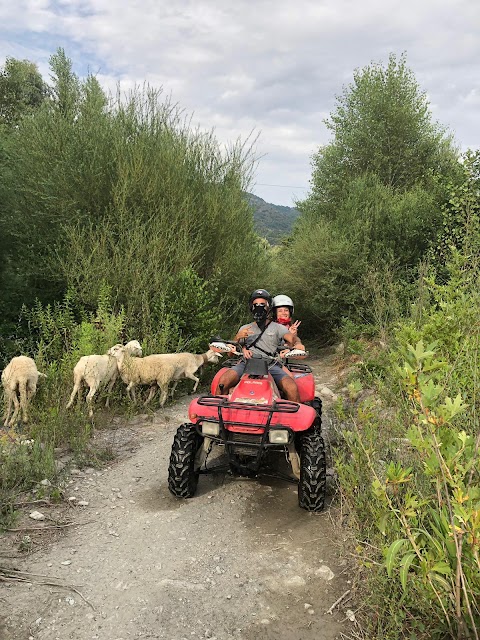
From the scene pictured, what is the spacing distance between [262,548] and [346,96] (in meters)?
16.7

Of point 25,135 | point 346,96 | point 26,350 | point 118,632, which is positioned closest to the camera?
point 118,632

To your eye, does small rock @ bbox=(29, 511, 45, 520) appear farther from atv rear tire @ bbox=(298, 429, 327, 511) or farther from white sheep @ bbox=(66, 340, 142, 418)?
white sheep @ bbox=(66, 340, 142, 418)

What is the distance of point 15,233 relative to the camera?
9.05 metres

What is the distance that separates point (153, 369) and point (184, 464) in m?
3.27

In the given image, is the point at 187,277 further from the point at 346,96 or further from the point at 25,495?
the point at 346,96

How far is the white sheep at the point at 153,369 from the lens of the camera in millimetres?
7223

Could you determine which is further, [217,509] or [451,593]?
[217,509]

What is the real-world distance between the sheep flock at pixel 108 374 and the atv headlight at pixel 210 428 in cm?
276

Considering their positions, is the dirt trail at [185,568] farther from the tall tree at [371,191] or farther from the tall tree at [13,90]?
the tall tree at [13,90]

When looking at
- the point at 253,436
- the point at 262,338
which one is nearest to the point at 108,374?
the point at 262,338

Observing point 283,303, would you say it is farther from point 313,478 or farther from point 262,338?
point 313,478

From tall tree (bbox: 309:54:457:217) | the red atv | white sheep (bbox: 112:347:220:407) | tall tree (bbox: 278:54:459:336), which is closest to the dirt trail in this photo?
the red atv

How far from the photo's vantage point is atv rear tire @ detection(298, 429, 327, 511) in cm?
404

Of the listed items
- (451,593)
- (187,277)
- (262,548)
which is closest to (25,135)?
(187,277)
